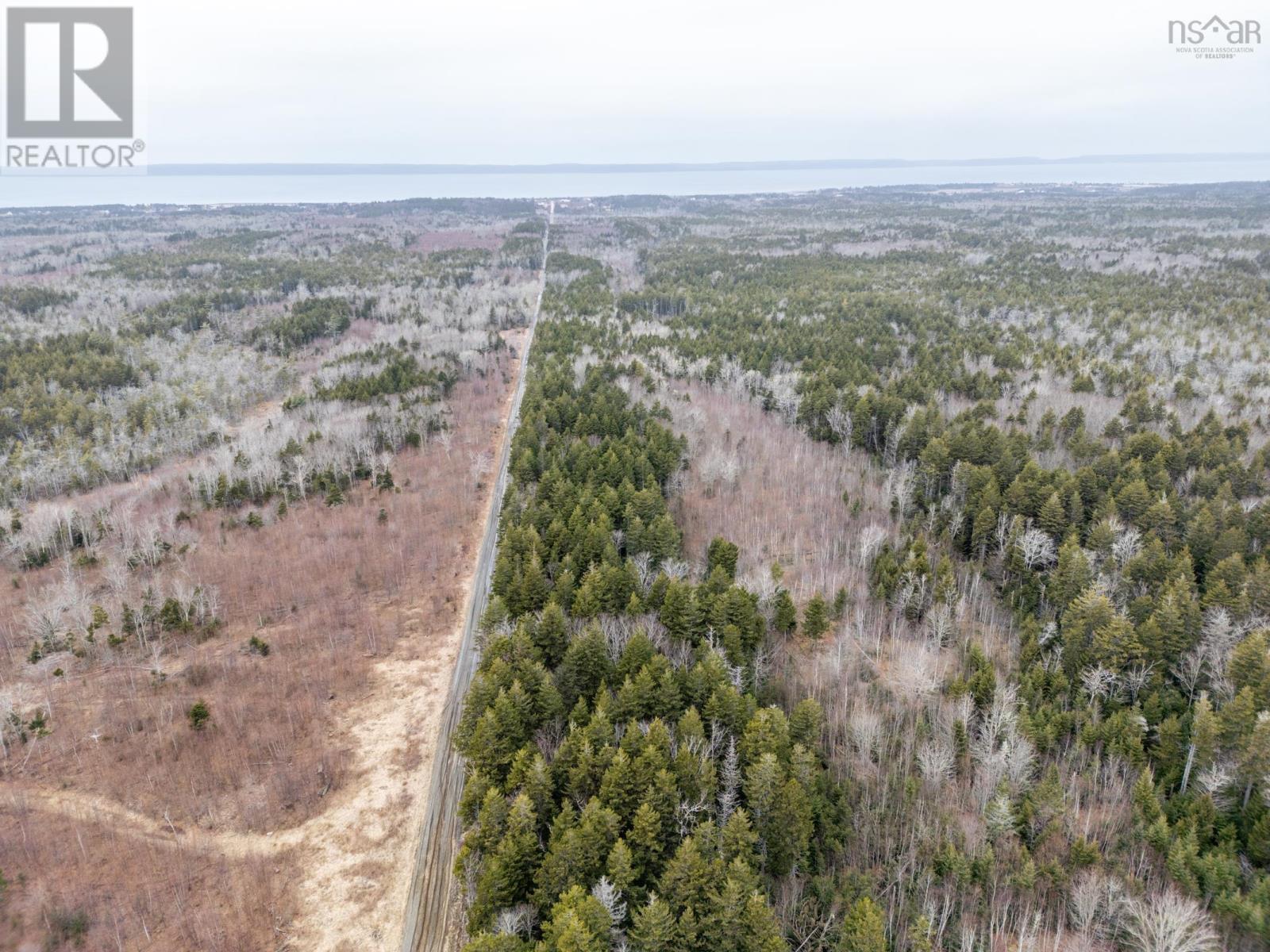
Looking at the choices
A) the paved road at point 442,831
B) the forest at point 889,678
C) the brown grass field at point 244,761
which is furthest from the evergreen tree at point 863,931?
the brown grass field at point 244,761

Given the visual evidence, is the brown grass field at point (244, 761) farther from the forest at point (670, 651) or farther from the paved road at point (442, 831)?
the paved road at point (442, 831)

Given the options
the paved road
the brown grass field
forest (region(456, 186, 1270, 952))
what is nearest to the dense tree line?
forest (region(456, 186, 1270, 952))

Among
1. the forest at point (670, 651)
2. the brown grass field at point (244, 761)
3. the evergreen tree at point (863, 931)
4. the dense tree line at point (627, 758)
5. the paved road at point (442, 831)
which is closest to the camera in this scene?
the evergreen tree at point (863, 931)

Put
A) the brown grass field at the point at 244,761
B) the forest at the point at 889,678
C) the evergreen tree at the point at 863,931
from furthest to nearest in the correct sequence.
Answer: the brown grass field at the point at 244,761
the forest at the point at 889,678
the evergreen tree at the point at 863,931

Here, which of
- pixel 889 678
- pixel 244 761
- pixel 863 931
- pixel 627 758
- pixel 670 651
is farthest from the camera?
pixel 889 678

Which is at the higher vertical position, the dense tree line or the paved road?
the dense tree line

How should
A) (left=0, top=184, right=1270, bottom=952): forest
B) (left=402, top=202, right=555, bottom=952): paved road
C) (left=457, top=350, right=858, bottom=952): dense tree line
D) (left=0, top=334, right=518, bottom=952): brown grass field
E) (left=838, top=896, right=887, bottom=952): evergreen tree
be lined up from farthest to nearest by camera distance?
(left=0, top=334, right=518, bottom=952): brown grass field
(left=402, top=202, right=555, bottom=952): paved road
(left=0, top=184, right=1270, bottom=952): forest
(left=457, top=350, right=858, bottom=952): dense tree line
(left=838, top=896, right=887, bottom=952): evergreen tree

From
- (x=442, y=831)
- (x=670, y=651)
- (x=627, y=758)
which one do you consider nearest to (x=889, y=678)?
(x=670, y=651)

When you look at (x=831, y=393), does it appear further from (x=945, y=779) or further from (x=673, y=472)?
(x=945, y=779)

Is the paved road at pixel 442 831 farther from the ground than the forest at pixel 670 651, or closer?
closer

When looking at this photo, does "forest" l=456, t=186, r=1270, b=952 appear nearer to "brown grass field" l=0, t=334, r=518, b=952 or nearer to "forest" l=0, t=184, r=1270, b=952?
"forest" l=0, t=184, r=1270, b=952

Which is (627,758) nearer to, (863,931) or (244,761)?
(863,931)

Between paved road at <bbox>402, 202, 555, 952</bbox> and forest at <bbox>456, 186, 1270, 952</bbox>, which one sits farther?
paved road at <bbox>402, 202, 555, 952</bbox>

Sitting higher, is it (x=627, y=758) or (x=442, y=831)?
(x=627, y=758)
